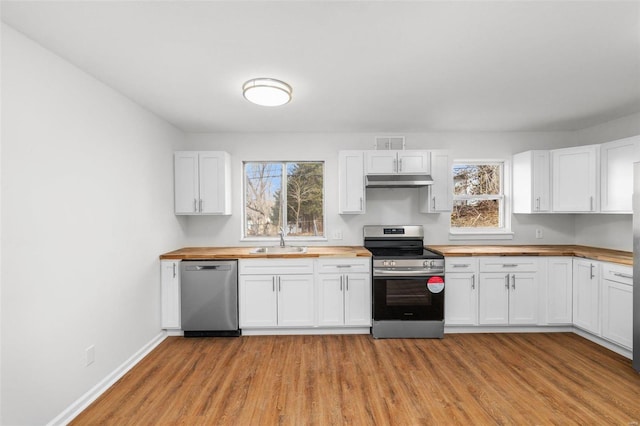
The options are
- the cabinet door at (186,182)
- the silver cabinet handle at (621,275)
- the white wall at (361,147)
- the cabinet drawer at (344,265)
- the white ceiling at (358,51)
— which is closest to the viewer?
the white ceiling at (358,51)

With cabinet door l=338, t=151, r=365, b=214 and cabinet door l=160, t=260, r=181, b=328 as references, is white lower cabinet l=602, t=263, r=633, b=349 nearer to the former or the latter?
cabinet door l=338, t=151, r=365, b=214

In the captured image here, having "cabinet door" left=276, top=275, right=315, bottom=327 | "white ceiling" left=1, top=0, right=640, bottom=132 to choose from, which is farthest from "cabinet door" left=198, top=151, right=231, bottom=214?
"cabinet door" left=276, top=275, right=315, bottom=327

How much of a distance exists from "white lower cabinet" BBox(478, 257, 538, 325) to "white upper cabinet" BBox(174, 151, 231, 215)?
10.6 feet

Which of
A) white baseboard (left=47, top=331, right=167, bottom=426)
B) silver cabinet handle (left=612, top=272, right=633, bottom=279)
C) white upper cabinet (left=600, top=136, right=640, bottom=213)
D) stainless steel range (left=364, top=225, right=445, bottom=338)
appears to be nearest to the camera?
white baseboard (left=47, top=331, right=167, bottom=426)

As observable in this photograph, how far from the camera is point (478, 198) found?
3.82 meters

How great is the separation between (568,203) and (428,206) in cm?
162

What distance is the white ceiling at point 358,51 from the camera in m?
1.46

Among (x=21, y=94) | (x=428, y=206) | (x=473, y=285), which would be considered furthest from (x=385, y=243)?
(x=21, y=94)

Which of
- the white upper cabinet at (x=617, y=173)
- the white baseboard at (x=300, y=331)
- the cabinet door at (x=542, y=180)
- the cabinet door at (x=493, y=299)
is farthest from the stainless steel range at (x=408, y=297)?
the white upper cabinet at (x=617, y=173)

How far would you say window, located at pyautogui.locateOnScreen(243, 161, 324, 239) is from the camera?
3828 mm

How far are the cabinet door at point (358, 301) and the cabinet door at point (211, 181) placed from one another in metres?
1.84

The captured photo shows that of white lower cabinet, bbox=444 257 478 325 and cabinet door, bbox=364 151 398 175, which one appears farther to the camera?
cabinet door, bbox=364 151 398 175

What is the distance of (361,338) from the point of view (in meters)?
3.06

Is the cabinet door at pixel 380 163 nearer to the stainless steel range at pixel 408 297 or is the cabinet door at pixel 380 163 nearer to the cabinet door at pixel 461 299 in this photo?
the stainless steel range at pixel 408 297
